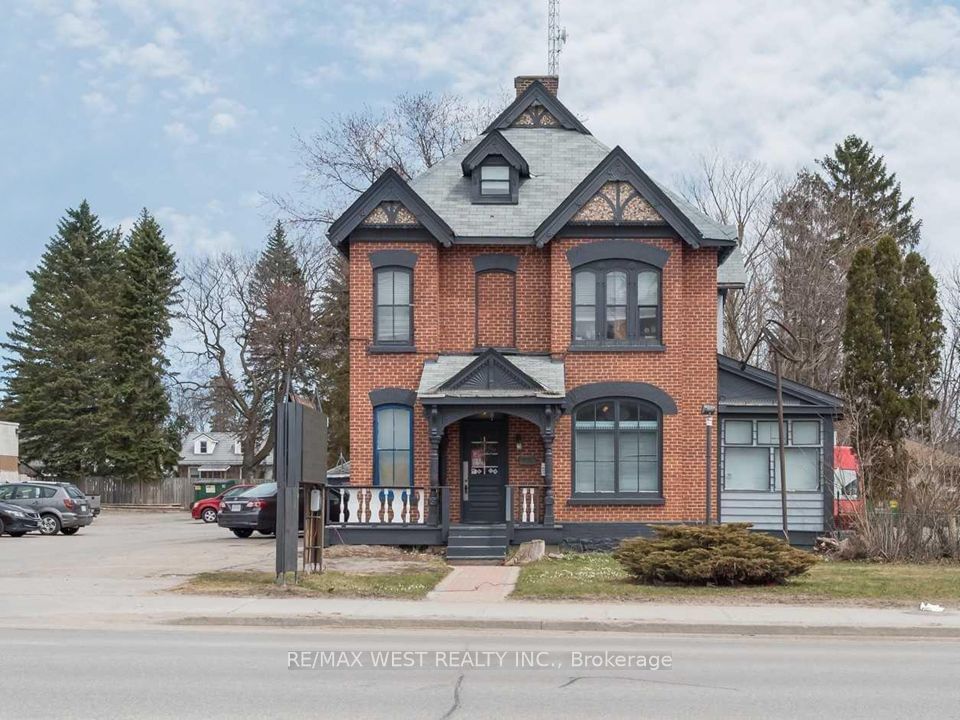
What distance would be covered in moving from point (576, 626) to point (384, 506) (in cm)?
1129

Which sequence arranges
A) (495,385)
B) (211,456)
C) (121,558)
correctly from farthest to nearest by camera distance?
(211,456)
(495,385)
(121,558)

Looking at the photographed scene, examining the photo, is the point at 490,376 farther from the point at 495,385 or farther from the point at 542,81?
the point at 542,81

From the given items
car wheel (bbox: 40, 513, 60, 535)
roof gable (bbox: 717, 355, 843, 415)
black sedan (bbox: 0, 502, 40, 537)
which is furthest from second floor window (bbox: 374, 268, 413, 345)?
car wheel (bbox: 40, 513, 60, 535)

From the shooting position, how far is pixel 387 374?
2684cm

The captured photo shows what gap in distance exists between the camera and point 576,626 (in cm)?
1517

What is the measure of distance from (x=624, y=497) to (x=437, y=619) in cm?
1156

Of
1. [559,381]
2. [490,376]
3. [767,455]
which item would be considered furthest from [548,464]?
[767,455]

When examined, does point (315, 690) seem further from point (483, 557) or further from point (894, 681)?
point (483, 557)

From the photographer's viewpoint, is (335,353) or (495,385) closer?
(495,385)

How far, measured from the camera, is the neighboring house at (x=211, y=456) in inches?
4013

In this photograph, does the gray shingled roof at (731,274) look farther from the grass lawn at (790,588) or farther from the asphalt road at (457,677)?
the asphalt road at (457,677)

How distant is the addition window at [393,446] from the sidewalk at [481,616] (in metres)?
9.34

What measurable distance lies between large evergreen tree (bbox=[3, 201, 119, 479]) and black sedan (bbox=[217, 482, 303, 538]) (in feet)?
110

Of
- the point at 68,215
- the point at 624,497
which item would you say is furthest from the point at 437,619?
the point at 68,215
